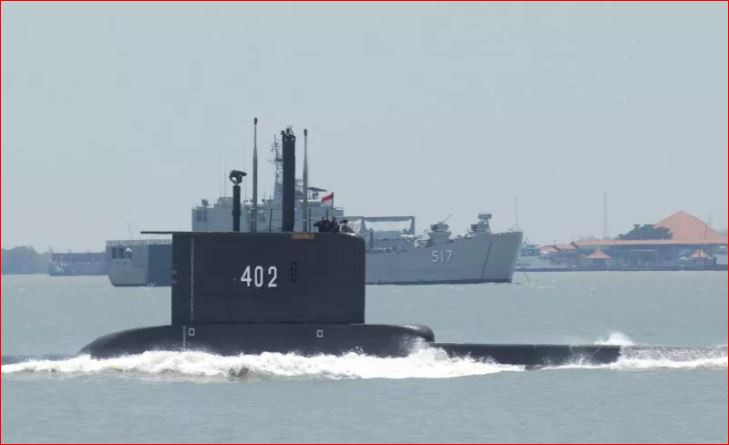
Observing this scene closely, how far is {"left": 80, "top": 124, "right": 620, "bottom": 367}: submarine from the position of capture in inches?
1103

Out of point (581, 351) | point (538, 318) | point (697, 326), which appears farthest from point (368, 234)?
point (581, 351)

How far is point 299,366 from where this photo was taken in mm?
28344

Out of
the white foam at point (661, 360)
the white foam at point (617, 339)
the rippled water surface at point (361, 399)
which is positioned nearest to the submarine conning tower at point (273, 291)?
the rippled water surface at point (361, 399)

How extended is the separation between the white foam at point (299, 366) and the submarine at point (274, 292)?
0.17 meters

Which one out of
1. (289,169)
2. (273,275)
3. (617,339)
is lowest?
(617,339)

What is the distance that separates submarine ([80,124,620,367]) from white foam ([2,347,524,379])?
17 cm

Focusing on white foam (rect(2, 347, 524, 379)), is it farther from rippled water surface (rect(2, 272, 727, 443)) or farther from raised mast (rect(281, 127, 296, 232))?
raised mast (rect(281, 127, 296, 232))

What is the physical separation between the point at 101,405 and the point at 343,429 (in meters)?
5.05

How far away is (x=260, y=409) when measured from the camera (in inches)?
987

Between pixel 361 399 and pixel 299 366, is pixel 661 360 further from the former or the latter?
pixel 299 366

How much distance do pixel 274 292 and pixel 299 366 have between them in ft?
4.88

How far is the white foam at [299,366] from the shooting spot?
28.2 metres

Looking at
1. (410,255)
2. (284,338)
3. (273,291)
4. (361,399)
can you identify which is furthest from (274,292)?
(410,255)

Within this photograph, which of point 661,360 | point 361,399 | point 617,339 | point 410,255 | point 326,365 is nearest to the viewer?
point 361,399
